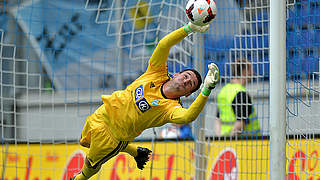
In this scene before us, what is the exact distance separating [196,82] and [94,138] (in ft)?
4.12

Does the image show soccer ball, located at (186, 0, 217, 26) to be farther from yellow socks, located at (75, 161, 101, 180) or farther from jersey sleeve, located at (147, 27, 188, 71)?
yellow socks, located at (75, 161, 101, 180)

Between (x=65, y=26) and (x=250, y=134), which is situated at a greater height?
(x=65, y=26)

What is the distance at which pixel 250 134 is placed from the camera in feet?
20.7

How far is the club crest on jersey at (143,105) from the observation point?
4.99 m

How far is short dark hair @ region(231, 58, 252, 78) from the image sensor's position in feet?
20.3

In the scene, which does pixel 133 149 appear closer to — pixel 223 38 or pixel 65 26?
pixel 223 38

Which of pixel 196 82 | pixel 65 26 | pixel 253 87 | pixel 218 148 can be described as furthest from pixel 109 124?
pixel 65 26

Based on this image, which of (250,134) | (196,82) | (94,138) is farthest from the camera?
(250,134)

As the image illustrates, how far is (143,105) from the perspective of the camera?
5.00 metres

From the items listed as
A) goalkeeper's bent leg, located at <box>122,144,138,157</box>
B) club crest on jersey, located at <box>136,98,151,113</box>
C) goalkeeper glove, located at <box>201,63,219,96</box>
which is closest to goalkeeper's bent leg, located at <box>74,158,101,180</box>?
goalkeeper's bent leg, located at <box>122,144,138,157</box>

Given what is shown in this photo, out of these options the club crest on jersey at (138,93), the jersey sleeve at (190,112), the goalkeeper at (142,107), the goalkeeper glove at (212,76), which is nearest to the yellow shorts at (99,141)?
the goalkeeper at (142,107)

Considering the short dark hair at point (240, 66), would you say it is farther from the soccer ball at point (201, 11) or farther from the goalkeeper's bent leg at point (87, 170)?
the goalkeeper's bent leg at point (87, 170)

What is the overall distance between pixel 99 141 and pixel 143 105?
0.66m

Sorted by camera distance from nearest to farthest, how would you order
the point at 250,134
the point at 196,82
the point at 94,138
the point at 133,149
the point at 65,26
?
the point at 196,82, the point at 94,138, the point at 133,149, the point at 250,134, the point at 65,26
